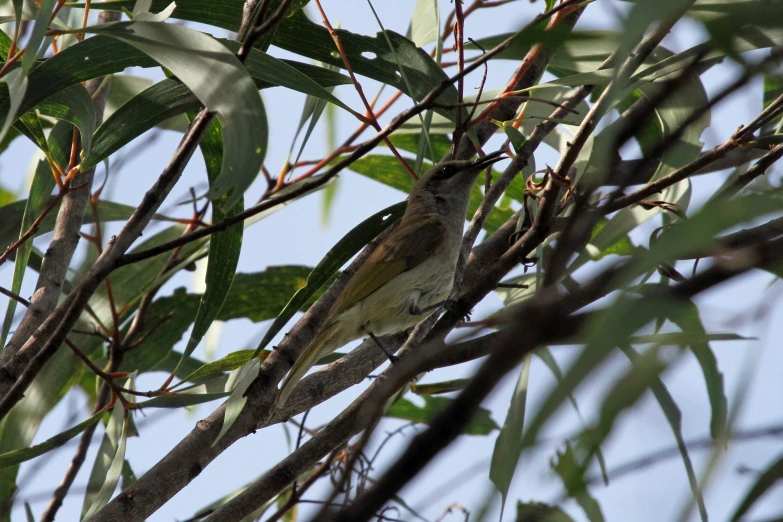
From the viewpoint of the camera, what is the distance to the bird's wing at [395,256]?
3044 mm

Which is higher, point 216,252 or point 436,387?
point 216,252

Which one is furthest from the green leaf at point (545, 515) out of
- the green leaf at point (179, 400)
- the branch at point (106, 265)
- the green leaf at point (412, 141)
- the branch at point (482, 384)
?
the green leaf at point (412, 141)

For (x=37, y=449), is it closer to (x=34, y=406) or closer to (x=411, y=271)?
(x=34, y=406)

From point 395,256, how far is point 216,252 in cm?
100

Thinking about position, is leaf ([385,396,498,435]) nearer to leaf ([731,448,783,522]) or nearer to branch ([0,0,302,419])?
branch ([0,0,302,419])

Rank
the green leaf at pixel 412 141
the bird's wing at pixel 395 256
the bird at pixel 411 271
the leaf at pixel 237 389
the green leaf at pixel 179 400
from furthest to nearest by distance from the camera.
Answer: the green leaf at pixel 412 141 → the bird's wing at pixel 395 256 → the bird at pixel 411 271 → the green leaf at pixel 179 400 → the leaf at pixel 237 389

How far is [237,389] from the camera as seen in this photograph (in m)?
2.22

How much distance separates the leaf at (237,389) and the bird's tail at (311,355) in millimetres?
129

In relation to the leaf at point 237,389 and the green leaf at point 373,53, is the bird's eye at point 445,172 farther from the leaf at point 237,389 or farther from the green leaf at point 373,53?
the leaf at point 237,389

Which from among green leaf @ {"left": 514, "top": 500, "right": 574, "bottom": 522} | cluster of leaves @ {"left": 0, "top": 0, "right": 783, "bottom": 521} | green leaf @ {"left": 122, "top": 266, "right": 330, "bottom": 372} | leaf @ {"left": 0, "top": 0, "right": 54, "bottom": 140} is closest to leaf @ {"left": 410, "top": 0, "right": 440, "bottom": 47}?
cluster of leaves @ {"left": 0, "top": 0, "right": 783, "bottom": 521}

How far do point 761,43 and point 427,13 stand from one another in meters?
1.32

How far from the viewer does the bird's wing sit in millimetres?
3044

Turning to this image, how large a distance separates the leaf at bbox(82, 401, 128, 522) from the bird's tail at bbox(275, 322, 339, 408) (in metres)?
0.51

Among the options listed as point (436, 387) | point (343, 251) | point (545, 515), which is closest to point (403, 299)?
point (436, 387)
